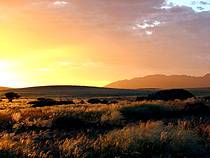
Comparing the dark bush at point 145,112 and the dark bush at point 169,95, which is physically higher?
the dark bush at point 169,95

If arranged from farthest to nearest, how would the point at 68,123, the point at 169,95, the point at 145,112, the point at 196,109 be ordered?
1. the point at 169,95
2. the point at 196,109
3. the point at 145,112
4. the point at 68,123

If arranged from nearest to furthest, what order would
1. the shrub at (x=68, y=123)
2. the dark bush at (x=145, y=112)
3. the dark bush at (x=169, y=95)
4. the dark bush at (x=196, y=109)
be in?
the shrub at (x=68, y=123), the dark bush at (x=145, y=112), the dark bush at (x=196, y=109), the dark bush at (x=169, y=95)

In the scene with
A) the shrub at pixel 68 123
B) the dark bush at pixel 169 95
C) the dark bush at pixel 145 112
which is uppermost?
the dark bush at pixel 169 95

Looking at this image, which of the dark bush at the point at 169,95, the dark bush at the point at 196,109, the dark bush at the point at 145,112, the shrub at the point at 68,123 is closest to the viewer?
the shrub at the point at 68,123

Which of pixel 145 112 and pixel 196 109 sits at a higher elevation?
pixel 196 109

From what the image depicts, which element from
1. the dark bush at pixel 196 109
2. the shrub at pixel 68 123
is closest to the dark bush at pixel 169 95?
the dark bush at pixel 196 109

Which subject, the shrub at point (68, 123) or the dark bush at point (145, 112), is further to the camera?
the dark bush at point (145, 112)

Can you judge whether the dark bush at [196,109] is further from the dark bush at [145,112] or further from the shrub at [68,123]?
the shrub at [68,123]

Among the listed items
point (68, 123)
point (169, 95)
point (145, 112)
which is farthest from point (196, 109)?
point (169, 95)

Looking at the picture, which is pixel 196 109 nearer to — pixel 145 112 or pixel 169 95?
pixel 145 112

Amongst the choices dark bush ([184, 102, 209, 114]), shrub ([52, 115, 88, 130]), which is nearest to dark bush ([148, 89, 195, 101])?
dark bush ([184, 102, 209, 114])

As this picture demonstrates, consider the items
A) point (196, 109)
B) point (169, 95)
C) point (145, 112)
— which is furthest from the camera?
point (169, 95)

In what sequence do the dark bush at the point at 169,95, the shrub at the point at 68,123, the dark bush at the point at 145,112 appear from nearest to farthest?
the shrub at the point at 68,123
the dark bush at the point at 145,112
the dark bush at the point at 169,95

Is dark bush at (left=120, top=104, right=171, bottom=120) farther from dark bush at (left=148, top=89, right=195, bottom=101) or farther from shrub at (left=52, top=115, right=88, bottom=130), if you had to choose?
dark bush at (left=148, top=89, right=195, bottom=101)
